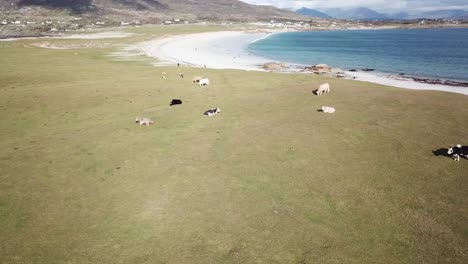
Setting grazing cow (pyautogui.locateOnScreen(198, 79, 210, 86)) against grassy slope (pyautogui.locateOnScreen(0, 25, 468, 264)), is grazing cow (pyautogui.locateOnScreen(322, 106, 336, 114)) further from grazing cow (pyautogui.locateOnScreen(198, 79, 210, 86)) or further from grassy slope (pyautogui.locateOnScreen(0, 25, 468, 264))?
grazing cow (pyautogui.locateOnScreen(198, 79, 210, 86))

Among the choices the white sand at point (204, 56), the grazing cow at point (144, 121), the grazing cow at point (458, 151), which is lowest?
the grazing cow at point (144, 121)

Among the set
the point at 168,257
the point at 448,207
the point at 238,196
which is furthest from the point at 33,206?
the point at 448,207

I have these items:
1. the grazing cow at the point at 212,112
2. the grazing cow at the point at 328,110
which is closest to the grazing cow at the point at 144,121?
the grazing cow at the point at 212,112

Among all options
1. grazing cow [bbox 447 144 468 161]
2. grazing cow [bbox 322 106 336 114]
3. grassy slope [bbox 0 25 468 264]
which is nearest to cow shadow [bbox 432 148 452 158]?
grazing cow [bbox 447 144 468 161]

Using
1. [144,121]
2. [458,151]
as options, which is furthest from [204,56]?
[458,151]

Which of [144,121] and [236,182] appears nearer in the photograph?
[236,182]

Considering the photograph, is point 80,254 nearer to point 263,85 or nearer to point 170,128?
point 170,128

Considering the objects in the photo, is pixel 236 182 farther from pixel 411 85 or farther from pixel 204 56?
pixel 204 56

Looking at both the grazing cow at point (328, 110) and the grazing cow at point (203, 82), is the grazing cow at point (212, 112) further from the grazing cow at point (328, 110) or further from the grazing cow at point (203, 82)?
the grazing cow at point (203, 82)
